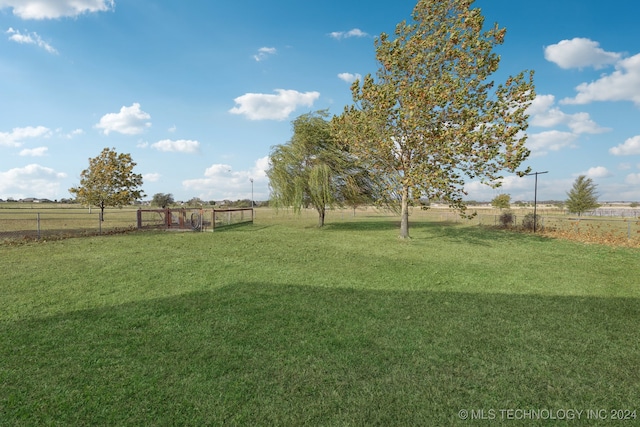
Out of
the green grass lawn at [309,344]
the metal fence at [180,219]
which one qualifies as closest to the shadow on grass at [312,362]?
the green grass lawn at [309,344]

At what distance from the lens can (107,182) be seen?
81.8 ft

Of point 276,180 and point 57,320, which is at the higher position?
point 276,180

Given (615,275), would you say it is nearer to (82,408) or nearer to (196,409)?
(196,409)

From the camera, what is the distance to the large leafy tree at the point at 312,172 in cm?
2328

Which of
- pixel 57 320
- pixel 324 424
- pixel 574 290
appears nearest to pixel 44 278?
pixel 57 320

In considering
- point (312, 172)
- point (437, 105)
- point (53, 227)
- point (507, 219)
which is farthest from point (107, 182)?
point (507, 219)

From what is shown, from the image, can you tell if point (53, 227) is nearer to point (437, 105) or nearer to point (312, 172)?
point (312, 172)

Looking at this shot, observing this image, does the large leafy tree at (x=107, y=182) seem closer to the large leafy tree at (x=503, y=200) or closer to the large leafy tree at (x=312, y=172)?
the large leafy tree at (x=312, y=172)

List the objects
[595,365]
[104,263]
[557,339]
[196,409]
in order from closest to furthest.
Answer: [196,409], [595,365], [557,339], [104,263]

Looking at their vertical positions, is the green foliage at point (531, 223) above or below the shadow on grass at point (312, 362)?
above

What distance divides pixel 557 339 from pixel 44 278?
36.7ft

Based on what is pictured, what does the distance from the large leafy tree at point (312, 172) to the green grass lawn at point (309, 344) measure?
47.0 feet

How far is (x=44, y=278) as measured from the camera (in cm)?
795

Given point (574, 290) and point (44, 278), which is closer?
point (574, 290)
